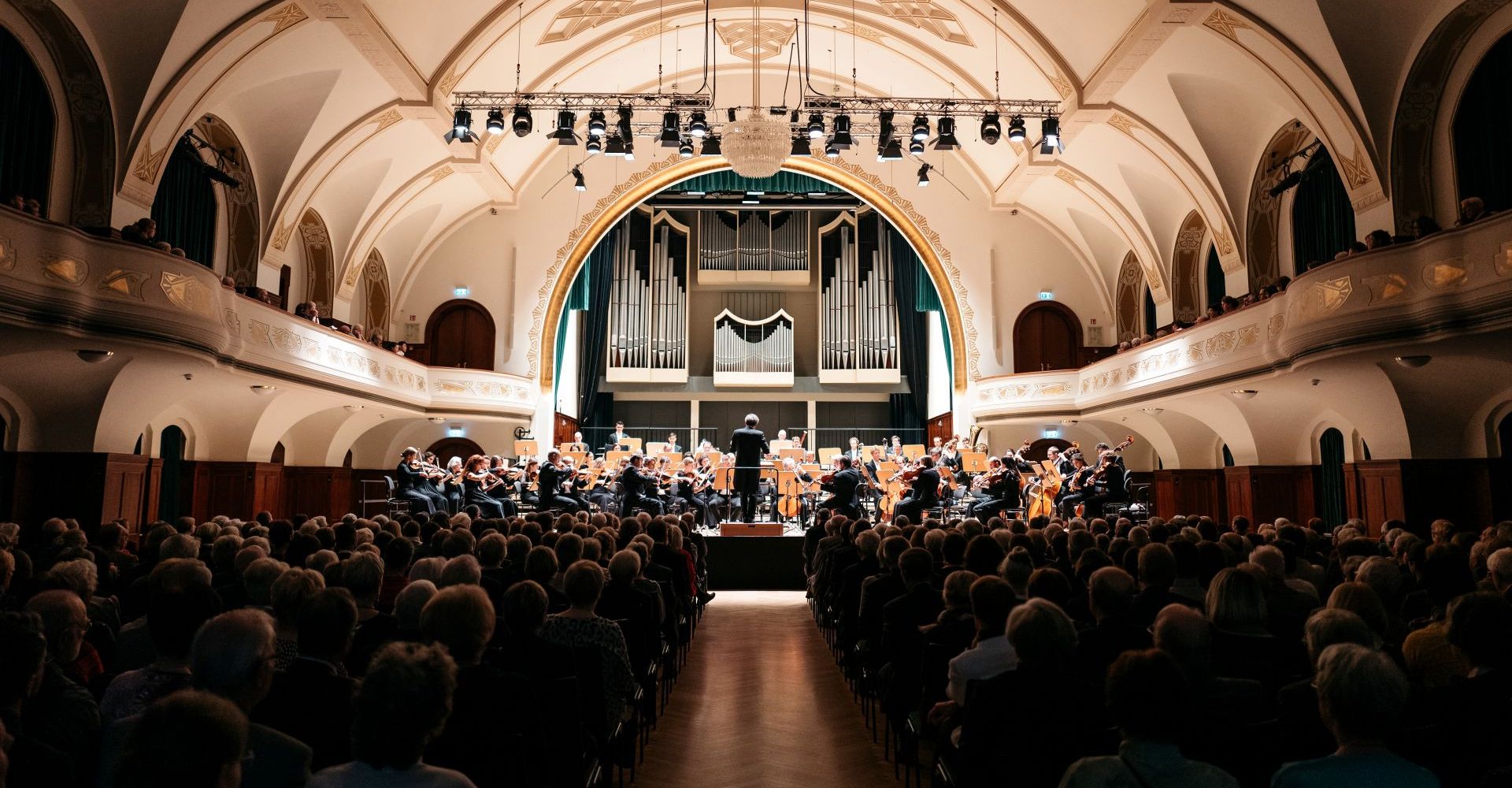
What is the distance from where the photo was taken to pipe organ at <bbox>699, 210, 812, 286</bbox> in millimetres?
22875

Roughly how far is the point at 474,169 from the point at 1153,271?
452 inches

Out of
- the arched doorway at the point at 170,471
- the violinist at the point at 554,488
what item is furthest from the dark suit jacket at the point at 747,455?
the arched doorway at the point at 170,471

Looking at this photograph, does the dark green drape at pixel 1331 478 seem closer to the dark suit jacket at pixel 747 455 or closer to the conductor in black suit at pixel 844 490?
the conductor in black suit at pixel 844 490

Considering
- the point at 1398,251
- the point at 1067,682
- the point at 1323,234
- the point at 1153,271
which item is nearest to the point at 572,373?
the point at 1153,271

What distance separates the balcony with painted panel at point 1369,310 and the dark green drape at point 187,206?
1258cm

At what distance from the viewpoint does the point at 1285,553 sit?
5516 mm

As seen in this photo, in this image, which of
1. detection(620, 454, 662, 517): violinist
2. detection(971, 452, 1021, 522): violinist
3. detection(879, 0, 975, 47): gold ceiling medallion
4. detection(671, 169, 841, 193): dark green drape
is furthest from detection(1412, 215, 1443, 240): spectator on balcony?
detection(671, 169, 841, 193): dark green drape

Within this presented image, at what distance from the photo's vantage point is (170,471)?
12.9 m

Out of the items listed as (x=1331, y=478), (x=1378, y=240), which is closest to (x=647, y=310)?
(x=1331, y=478)

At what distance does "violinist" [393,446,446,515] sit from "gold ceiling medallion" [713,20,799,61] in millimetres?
8294

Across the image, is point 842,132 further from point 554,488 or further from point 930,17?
point 554,488

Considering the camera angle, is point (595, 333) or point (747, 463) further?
point (595, 333)

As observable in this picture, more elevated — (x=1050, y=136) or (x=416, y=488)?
(x=1050, y=136)

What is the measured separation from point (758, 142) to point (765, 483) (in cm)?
535
